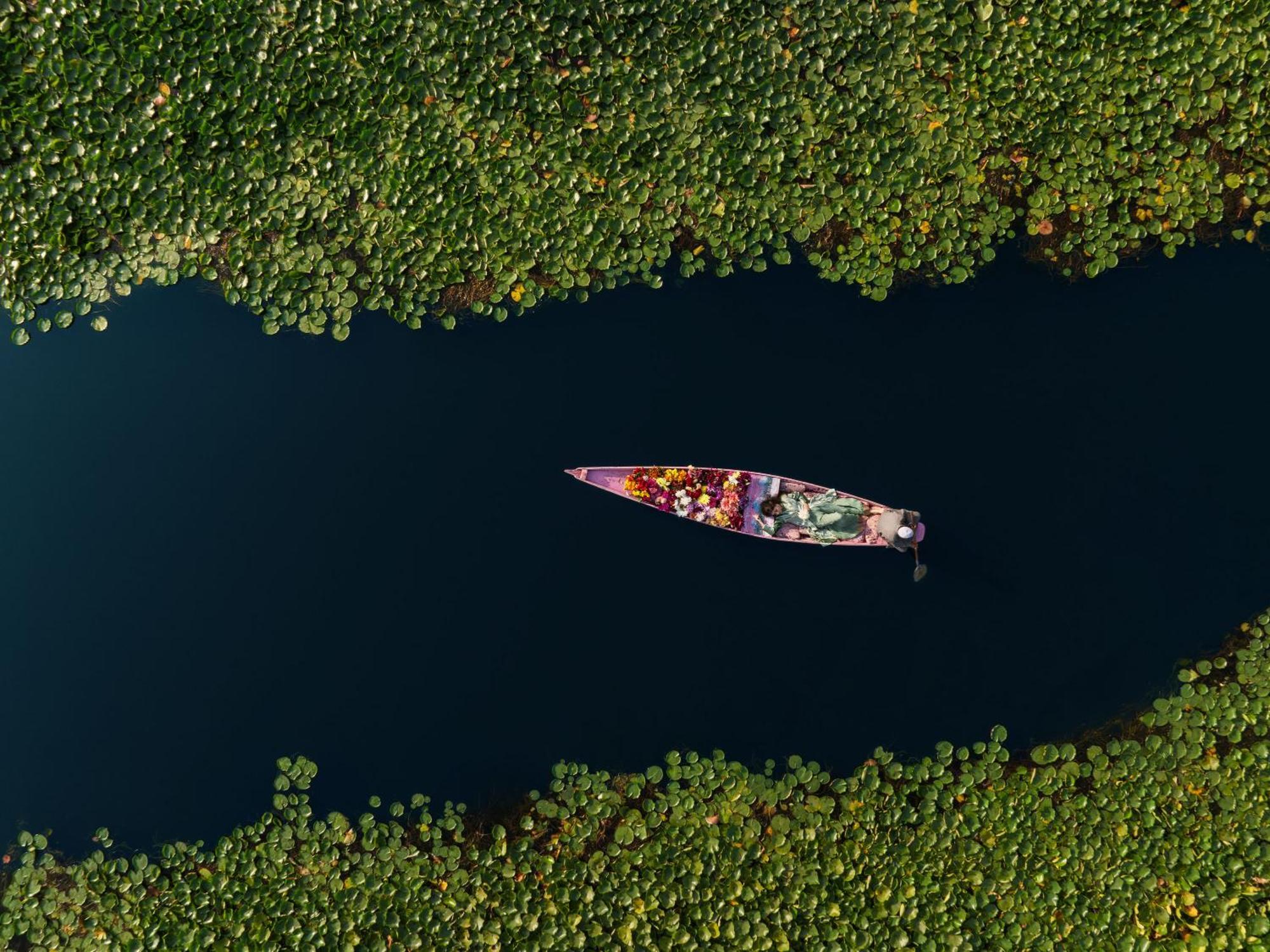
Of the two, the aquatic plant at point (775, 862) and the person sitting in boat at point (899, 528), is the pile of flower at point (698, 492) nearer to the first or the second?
the person sitting in boat at point (899, 528)

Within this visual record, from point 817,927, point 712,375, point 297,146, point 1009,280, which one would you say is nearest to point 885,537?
point 712,375

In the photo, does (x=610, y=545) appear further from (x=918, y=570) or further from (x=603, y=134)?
(x=603, y=134)

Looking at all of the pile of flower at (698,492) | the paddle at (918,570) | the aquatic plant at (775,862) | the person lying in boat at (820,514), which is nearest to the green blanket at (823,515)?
the person lying in boat at (820,514)

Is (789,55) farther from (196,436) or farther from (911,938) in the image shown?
(911,938)

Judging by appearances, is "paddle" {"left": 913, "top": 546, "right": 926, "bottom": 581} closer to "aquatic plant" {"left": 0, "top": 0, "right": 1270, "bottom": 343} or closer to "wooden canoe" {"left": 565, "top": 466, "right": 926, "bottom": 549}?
"wooden canoe" {"left": 565, "top": 466, "right": 926, "bottom": 549}

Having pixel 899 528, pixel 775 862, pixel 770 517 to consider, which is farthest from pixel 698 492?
pixel 775 862

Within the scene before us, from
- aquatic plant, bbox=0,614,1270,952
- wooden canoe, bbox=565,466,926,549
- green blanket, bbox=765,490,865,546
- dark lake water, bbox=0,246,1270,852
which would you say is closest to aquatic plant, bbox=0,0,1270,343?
dark lake water, bbox=0,246,1270,852
